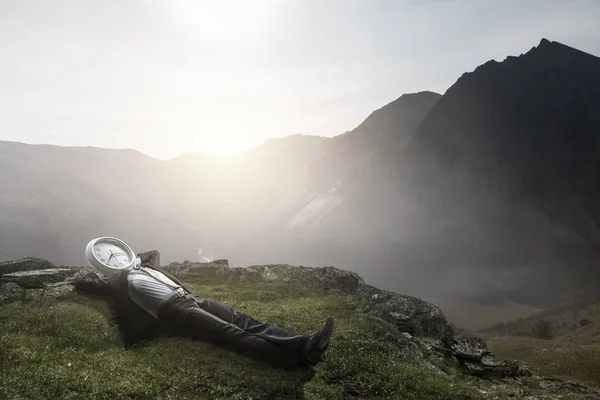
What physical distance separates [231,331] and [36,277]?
50.7 feet

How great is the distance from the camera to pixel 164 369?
12742 mm

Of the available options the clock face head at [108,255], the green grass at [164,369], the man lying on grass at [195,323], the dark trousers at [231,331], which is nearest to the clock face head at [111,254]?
the clock face head at [108,255]

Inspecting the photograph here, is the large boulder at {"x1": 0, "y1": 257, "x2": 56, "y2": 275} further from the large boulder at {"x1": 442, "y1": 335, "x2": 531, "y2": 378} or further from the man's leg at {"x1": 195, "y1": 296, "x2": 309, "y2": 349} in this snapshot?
the large boulder at {"x1": 442, "y1": 335, "x2": 531, "y2": 378}

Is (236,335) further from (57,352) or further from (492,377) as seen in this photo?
(492,377)

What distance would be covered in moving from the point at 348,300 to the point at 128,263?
46.5 feet

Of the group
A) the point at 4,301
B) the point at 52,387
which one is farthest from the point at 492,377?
the point at 4,301

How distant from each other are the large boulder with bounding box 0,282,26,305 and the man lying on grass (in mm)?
6207

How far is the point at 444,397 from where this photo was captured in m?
12.6

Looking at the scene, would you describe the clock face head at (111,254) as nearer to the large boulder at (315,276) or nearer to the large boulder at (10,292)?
the large boulder at (10,292)

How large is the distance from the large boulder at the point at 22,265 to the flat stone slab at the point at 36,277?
2.52m

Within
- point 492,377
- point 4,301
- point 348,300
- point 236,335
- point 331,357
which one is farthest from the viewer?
point 348,300

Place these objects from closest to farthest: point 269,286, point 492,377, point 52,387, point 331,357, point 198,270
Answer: point 52,387, point 331,357, point 492,377, point 269,286, point 198,270

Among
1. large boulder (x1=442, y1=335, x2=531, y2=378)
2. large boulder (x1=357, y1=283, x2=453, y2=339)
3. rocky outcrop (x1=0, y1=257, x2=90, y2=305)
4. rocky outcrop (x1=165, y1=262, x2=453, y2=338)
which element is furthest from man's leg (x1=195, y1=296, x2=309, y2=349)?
large boulder (x1=357, y1=283, x2=453, y2=339)

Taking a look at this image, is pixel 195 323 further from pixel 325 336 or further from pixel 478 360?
pixel 478 360
